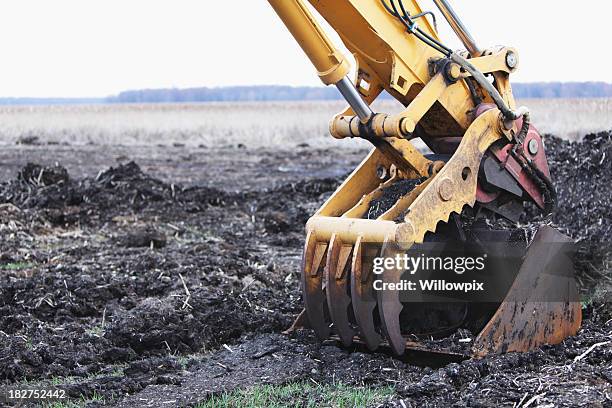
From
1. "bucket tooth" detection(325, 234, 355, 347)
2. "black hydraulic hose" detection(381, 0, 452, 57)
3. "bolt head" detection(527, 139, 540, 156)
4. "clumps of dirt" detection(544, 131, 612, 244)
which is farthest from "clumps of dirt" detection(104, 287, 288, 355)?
"clumps of dirt" detection(544, 131, 612, 244)

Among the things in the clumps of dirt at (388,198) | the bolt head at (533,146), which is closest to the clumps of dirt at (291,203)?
the clumps of dirt at (388,198)

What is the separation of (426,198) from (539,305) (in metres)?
1.12

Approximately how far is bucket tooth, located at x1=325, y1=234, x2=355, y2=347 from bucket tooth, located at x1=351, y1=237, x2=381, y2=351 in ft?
0.52

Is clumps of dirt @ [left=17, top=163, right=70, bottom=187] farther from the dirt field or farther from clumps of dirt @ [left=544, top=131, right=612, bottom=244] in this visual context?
clumps of dirt @ [left=544, top=131, right=612, bottom=244]

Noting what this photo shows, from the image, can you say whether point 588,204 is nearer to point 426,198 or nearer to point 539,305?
point 539,305

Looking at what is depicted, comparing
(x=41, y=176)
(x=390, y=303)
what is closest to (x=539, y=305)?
(x=390, y=303)

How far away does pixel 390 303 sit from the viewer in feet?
19.2

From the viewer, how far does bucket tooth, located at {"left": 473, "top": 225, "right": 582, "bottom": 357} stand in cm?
601

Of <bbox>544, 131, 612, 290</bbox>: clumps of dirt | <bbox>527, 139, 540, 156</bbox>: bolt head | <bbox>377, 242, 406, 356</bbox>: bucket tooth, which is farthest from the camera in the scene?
<bbox>544, 131, 612, 290</bbox>: clumps of dirt

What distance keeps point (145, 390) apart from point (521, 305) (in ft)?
8.37

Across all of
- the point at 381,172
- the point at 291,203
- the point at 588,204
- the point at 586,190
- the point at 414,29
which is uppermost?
the point at 414,29

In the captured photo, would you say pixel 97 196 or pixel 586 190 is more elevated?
pixel 586 190

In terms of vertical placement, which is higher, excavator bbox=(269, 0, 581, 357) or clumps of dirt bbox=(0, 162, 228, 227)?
excavator bbox=(269, 0, 581, 357)

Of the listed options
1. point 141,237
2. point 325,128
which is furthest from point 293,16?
point 325,128
